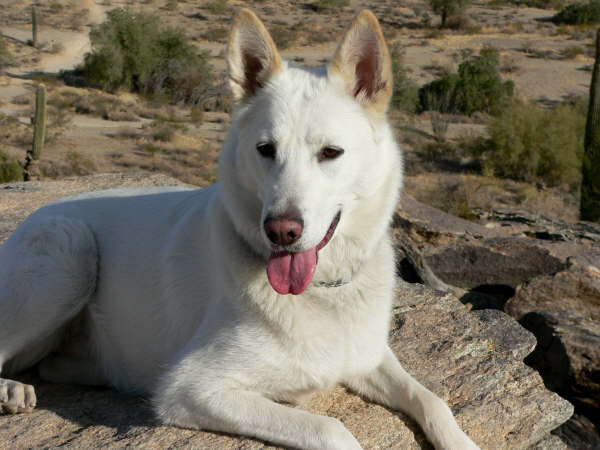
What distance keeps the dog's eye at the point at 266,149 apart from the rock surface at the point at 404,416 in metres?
1.31

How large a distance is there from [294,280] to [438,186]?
46.8 feet

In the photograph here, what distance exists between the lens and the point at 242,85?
124 inches

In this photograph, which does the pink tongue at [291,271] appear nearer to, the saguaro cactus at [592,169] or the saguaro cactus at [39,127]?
the saguaro cactus at [592,169]

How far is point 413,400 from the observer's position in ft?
10.4

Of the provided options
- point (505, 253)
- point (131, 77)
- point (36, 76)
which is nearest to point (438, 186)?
point (505, 253)

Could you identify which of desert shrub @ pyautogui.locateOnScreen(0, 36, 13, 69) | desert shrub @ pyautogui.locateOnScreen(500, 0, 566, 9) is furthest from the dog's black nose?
desert shrub @ pyautogui.locateOnScreen(500, 0, 566, 9)

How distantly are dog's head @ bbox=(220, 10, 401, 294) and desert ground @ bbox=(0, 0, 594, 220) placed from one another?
33.7ft

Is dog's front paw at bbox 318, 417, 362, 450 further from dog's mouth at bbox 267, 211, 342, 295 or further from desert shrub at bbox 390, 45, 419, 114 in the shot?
desert shrub at bbox 390, 45, 419, 114

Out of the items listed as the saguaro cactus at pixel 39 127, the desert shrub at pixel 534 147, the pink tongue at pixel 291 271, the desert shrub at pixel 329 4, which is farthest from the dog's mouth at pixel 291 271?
the desert shrub at pixel 329 4

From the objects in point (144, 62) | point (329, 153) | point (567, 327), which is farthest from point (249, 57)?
point (144, 62)

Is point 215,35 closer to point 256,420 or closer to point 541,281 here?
point 541,281

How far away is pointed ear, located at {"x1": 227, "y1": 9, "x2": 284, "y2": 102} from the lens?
9.58 feet

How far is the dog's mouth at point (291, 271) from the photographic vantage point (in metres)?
2.83

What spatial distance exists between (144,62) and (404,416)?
29720 millimetres
